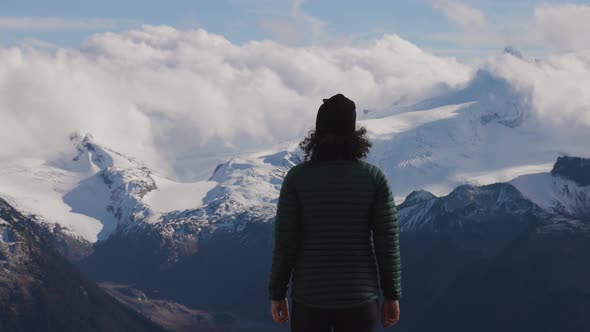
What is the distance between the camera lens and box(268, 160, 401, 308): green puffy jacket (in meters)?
21.4

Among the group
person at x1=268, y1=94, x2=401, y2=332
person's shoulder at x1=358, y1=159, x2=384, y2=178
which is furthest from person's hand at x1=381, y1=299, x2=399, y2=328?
person's shoulder at x1=358, y1=159, x2=384, y2=178

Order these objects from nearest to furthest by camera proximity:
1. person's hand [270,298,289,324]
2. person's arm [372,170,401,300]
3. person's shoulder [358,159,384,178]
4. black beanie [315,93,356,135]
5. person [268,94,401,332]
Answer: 1. person's arm [372,170,401,300]
2. person [268,94,401,332]
3. person's hand [270,298,289,324]
4. person's shoulder [358,159,384,178]
5. black beanie [315,93,356,135]

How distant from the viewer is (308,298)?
70.5 ft

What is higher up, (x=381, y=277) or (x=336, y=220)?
(x=336, y=220)

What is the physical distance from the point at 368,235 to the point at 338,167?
5.59 feet

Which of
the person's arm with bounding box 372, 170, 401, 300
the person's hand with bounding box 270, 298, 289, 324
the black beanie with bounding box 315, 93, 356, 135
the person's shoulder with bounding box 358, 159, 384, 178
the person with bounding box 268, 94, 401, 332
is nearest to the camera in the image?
the person's arm with bounding box 372, 170, 401, 300

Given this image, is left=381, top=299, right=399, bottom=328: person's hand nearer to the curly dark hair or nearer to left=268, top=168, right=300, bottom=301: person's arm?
left=268, top=168, right=300, bottom=301: person's arm

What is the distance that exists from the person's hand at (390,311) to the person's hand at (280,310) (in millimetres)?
2188

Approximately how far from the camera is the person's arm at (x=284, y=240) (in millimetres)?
21484

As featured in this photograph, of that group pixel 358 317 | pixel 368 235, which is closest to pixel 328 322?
pixel 358 317

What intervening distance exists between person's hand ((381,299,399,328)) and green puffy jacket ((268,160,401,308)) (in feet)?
0.65

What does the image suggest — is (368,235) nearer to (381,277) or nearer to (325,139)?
(381,277)

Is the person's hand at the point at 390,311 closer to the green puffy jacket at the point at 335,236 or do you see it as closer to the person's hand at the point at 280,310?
the green puffy jacket at the point at 335,236

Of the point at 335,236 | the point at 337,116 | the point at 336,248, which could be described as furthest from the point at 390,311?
the point at 337,116
